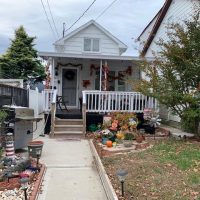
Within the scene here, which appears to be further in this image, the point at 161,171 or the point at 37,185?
the point at 161,171

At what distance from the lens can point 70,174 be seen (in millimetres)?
8062

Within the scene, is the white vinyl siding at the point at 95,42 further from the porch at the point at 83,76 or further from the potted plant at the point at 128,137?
the potted plant at the point at 128,137

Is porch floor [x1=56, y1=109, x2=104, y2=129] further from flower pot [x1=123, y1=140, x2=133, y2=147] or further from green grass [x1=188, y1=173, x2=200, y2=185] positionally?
green grass [x1=188, y1=173, x2=200, y2=185]

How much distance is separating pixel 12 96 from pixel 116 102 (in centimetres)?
434

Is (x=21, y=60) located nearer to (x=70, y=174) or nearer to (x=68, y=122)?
(x=68, y=122)

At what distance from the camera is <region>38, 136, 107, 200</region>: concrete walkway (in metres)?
6.55

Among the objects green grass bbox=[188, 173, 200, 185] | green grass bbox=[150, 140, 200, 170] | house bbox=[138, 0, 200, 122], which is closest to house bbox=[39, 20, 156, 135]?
house bbox=[138, 0, 200, 122]

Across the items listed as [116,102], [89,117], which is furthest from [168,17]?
[89,117]

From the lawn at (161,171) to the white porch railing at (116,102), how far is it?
5611 millimetres

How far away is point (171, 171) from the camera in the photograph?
282 inches

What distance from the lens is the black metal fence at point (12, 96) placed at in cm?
1239

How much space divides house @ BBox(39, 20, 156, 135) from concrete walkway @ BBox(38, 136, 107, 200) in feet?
12.4

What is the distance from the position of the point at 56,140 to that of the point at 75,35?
409 inches

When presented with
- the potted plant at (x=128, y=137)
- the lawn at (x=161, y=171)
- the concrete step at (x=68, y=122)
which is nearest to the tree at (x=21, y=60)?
the concrete step at (x=68, y=122)
